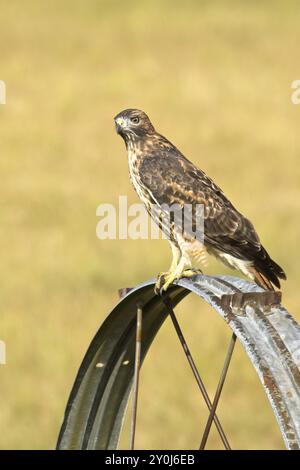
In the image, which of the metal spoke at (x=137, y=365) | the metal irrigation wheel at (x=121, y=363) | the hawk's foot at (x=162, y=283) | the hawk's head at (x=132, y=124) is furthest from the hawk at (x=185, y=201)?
the metal spoke at (x=137, y=365)

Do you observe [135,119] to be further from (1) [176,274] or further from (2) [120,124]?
(1) [176,274]

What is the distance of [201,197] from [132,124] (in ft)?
2.07

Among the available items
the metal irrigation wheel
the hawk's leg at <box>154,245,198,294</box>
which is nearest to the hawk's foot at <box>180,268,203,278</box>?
the hawk's leg at <box>154,245,198,294</box>

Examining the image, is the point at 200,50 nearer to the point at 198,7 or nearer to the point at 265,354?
the point at 198,7

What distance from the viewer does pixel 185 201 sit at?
22.2 ft

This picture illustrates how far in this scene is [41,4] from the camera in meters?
33.3

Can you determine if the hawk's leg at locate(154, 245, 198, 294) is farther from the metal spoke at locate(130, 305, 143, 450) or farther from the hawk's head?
the hawk's head

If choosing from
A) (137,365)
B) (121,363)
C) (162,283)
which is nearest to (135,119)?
(162,283)

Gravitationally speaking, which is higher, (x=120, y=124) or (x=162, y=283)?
(x=120, y=124)

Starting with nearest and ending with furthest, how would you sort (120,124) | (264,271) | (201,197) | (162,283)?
(162,283) < (264,271) < (201,197) < (120,124)

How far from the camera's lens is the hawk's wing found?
6.45 meters

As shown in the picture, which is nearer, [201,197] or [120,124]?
[201,197]

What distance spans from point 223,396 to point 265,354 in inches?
323

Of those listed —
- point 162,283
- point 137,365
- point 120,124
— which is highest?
point 120,124
